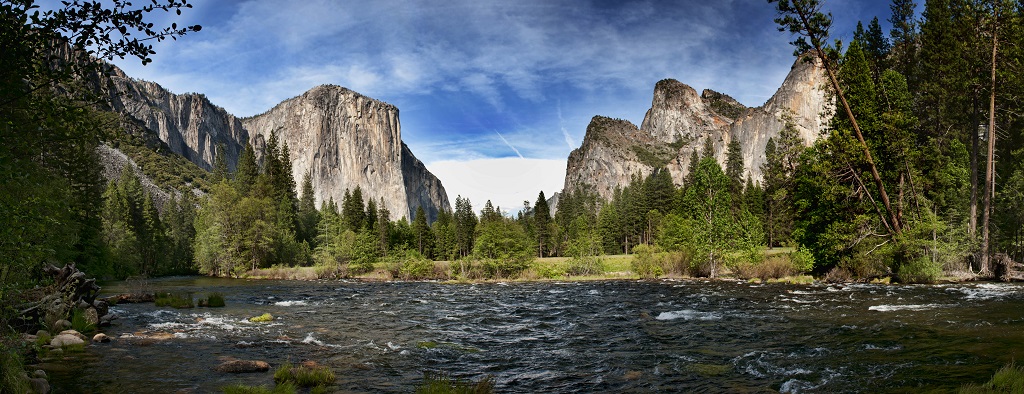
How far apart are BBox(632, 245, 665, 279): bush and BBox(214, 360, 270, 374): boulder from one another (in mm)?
38450

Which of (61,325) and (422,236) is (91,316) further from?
(422,236)

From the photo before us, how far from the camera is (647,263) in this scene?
4706 centimetres

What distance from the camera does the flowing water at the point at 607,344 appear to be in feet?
35.1

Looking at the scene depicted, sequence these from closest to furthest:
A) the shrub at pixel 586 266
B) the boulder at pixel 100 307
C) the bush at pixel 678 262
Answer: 1. the boulder at pixel 100 307
2. the bush at pixel 678 262
3. the shrub at pixel 586 266

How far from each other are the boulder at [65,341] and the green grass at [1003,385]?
19029mm

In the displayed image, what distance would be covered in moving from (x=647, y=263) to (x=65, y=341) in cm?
4079

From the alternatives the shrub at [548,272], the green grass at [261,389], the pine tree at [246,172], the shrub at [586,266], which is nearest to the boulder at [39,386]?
the green grass at [261,389]

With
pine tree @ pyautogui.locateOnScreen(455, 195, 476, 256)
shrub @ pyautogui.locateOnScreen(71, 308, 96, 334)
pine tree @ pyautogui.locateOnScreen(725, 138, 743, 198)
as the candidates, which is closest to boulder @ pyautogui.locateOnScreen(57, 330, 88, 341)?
shrub @ pyautogui.locateOnScreen(71, 308, 96, 334)

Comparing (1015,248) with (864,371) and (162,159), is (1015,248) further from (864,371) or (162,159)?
(162,159)

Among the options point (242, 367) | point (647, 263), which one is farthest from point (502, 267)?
point (242, 367)

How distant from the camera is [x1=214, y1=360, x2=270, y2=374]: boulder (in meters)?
11.6

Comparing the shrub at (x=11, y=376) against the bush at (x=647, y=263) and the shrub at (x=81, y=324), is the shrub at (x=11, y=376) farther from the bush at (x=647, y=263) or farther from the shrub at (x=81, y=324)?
the bush at (x=647, y=263)

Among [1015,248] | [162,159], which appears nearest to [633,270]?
[1015,248]

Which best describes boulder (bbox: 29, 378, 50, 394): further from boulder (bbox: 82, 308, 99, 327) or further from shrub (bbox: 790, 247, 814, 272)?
shrub (bbox: 790, 247, 814, 272)
